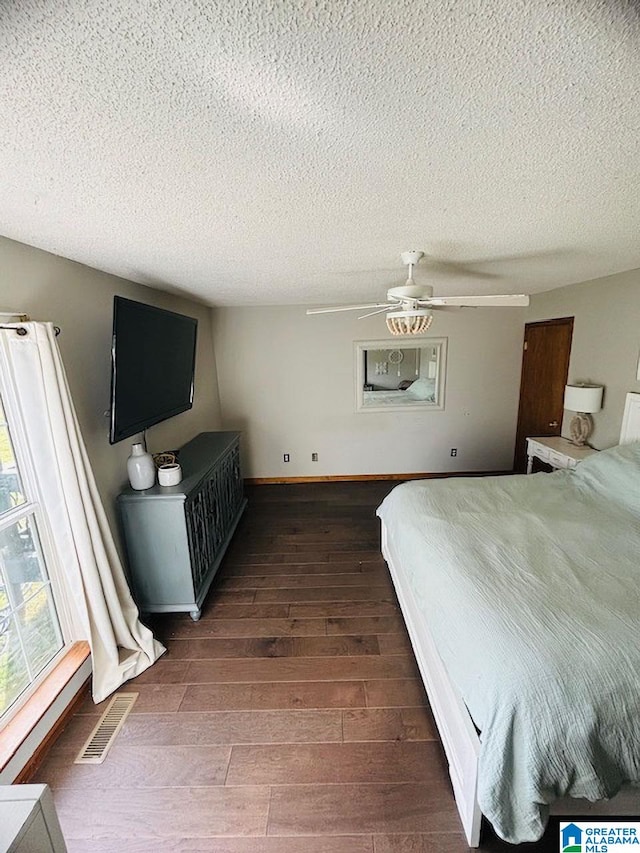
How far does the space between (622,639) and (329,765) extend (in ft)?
4.33

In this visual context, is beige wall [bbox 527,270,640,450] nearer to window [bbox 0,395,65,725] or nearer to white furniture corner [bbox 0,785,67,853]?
white furniture corner [bbox 0,785,67,853]

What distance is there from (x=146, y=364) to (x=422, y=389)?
11.2ft

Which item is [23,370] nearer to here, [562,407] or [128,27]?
[128,27]

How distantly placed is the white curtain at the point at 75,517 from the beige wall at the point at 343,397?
278cm

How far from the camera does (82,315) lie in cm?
207

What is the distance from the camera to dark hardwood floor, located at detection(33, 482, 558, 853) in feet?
4.51

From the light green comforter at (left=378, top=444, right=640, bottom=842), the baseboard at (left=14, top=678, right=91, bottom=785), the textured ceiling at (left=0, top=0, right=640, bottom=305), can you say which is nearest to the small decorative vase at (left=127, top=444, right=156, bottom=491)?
the baseboard at (left=14, top=678, right=91, bottom=785)

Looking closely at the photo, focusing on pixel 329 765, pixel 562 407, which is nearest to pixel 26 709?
pixel 329 765

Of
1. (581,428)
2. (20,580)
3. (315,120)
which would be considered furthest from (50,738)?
(581,428)

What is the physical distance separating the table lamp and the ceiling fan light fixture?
192 cm

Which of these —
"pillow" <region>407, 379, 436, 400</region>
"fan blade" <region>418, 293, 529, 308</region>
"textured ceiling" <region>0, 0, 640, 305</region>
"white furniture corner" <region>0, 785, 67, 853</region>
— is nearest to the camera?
"textured ceiling" <region>0, 0, 640, 305</region>

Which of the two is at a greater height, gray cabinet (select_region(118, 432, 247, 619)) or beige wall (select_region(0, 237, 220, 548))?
beige wall (select_region(0, 237, 220, 548))

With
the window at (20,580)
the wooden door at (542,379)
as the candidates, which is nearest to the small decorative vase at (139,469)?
the window at (20,580)

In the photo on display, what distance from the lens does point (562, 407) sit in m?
3.91
